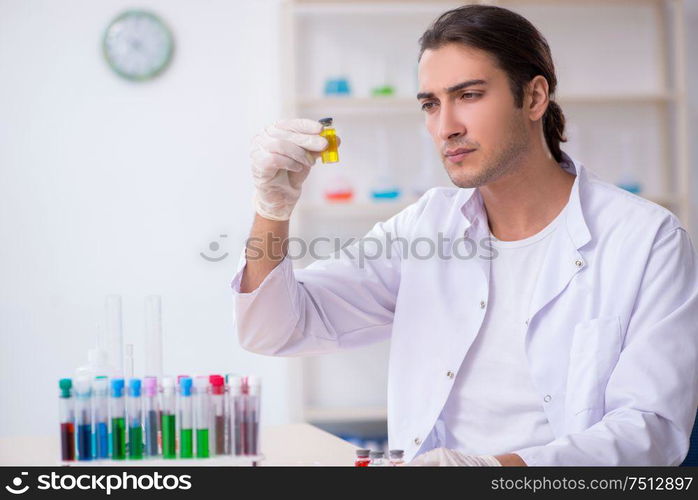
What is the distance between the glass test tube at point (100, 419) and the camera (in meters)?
1.12

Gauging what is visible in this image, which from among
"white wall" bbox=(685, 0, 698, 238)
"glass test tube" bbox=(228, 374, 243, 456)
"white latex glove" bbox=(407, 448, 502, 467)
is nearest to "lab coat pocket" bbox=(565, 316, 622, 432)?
"white latex glove" bbox=(407, 448, 502, 467)

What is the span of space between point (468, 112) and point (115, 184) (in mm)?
2171

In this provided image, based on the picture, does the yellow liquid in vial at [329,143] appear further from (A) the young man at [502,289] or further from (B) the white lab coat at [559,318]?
(B) the white lab coat at [559,318]

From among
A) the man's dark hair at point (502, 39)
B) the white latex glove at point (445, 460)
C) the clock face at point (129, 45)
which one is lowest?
the white latex glove at point (445, 460)

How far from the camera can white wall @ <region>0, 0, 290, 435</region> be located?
3.48m

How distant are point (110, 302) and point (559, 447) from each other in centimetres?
89

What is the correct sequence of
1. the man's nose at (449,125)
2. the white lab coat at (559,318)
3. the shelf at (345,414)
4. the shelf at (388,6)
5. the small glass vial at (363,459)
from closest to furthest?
the small glass vial at (363,459), the white lab coat at (559,318), the man's nose at (449,125), the shelf at (345,414), the shelf at (388,6)

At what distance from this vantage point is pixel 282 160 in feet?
4.90

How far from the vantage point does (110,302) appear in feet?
5.43

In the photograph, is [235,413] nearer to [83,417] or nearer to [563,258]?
[83,417]

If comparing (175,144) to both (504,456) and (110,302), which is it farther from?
(504,456)

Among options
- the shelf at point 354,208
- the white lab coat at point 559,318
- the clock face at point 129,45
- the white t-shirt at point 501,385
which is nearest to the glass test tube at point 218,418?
the white lab coat at point 559,318

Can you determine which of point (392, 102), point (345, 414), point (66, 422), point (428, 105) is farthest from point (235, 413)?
point (392, 102)

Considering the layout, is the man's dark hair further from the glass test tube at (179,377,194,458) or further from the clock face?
the clock face
